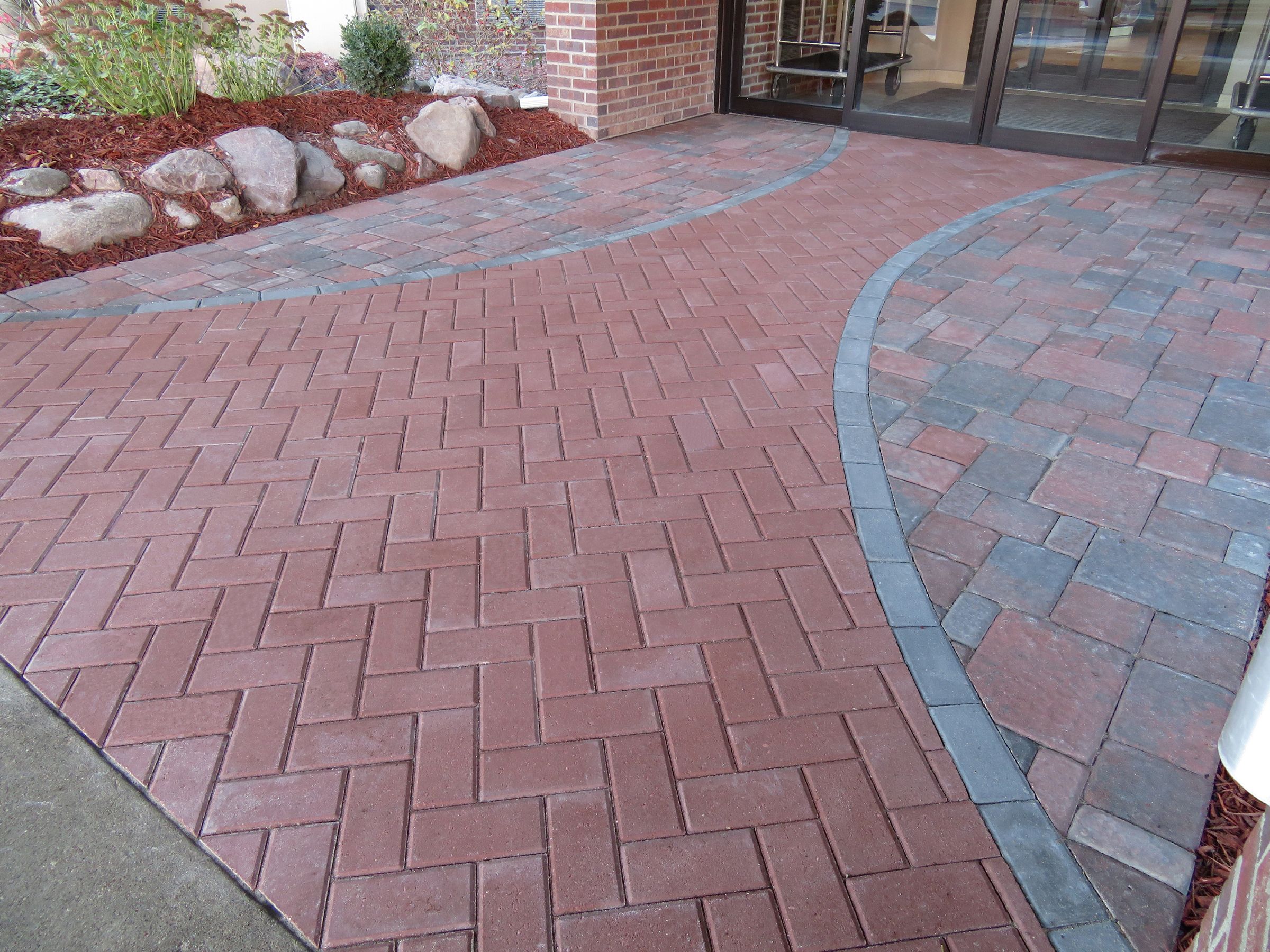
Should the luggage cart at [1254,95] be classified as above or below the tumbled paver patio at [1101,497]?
above

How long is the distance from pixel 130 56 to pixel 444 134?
202cm

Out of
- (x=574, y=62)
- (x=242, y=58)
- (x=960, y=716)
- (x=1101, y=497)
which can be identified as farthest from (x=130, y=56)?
Answer: (x=960, y=716)

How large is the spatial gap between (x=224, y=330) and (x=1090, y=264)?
14.4ft

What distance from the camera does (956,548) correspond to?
2.71 meters

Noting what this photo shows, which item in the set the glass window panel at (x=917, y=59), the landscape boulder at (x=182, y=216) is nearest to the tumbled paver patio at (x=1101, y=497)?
the glass window panel at (x=917, y=59)

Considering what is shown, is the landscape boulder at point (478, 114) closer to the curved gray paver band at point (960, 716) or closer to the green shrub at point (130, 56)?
the green shrub at point (130, 56)

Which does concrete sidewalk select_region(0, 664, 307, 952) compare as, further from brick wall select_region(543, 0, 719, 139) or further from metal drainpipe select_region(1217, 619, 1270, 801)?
brick wall select_region(543, 0, 719, 139)

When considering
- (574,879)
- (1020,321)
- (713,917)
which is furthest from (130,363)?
(1020,321)

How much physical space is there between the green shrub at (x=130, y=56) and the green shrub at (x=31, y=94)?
0.48 m

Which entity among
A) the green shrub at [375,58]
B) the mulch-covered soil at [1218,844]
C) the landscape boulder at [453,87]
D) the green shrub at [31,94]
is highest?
the green shrub at [375,58]

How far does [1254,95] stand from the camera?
632 cm

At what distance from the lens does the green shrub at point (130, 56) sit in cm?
570

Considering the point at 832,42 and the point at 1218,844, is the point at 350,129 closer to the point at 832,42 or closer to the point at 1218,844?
the point at 832,42

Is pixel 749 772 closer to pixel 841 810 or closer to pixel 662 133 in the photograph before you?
pixel 841 810
